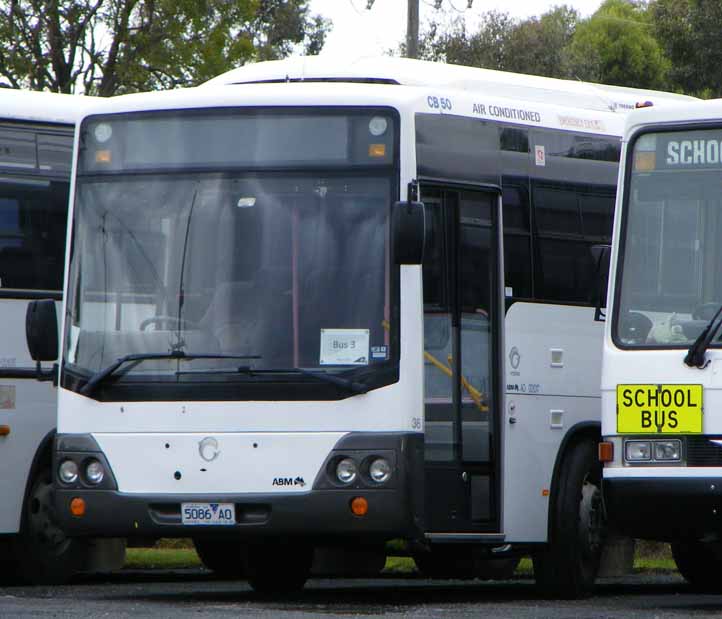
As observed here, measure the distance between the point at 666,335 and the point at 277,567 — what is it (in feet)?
11.5

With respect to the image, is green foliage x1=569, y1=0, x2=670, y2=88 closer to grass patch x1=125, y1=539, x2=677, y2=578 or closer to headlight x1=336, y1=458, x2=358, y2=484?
grass patch x1=125, y1=539, x2=677, y2=578

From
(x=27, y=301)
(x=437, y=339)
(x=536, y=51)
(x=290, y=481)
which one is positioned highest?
(x=536, y=51)

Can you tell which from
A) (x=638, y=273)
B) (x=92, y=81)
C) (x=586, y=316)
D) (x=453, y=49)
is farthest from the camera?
(x=453, y=49)

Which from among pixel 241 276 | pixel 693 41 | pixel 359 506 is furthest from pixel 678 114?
pixel 693 41

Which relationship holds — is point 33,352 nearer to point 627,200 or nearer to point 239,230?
point 239,230

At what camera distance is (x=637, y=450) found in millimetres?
11367

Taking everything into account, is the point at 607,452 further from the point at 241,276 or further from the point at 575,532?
the point at 241,276

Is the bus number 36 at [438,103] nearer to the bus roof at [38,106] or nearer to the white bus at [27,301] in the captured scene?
the bus roof at [38,106]

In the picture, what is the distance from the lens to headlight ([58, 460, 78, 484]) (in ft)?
39.6

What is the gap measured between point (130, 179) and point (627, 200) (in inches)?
125

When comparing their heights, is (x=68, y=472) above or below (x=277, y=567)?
above

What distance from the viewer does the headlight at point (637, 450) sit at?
37.2 feet

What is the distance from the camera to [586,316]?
13477 millimetres

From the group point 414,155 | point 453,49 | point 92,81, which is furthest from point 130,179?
point 453,49
